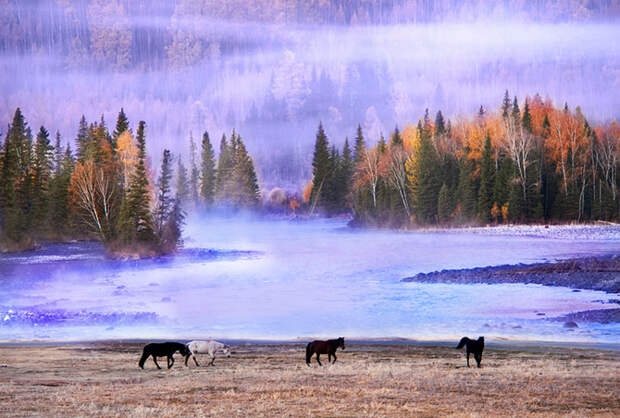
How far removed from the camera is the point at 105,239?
6081cm

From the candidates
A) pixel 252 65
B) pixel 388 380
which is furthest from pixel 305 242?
pixel 388 380

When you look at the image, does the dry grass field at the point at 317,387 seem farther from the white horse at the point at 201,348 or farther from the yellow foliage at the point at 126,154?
the yellow foliage at the point at 126,154

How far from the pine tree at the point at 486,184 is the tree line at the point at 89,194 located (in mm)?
28432

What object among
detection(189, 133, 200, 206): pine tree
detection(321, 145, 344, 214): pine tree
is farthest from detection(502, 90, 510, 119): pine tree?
detection(189, 133, 200, 206): pine tree

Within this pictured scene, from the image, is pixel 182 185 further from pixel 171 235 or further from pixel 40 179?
pixel 171 235

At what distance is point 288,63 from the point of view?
116 meters

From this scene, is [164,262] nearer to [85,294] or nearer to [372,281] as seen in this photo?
[85,294]

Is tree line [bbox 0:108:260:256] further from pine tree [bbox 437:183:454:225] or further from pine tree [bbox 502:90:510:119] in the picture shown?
pine tree [bbox 502:90:510:119]

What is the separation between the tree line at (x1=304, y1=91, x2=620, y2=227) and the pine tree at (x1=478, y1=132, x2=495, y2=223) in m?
0.10

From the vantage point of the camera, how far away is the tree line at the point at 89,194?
196 feet

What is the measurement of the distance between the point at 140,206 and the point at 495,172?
114 ft

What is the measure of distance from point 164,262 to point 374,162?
3277 centimetres

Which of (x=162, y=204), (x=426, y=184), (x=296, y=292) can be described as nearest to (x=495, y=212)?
(x=426, y=184)

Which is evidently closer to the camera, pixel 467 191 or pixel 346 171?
pixel 467 191
